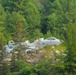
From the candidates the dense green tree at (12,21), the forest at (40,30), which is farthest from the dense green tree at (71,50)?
the dense green tree at (12,21)

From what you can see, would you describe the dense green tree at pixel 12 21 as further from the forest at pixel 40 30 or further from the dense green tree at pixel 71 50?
the dense green tree at pixel 71 50

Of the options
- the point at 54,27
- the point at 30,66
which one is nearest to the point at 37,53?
the point at 30,66

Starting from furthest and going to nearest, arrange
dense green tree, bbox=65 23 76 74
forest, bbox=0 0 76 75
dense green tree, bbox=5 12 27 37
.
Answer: dense green tree, bbox=5 12 27 37, forest, bbox=0 0 76 75, dense green tree, bbox=65 23 76 74

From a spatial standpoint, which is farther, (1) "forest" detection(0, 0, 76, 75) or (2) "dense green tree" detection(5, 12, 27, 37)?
(2) "dense green tree" detection(5, 12, 27, 37)

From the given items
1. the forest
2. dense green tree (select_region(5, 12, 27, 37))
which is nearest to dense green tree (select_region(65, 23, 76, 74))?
the forest

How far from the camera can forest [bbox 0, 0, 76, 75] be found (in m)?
21.8

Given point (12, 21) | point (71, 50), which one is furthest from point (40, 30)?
point (71, 50)

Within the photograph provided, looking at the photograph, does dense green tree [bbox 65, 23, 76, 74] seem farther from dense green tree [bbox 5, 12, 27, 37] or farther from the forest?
dense green tree [bbox 5, 12, 27, 37]

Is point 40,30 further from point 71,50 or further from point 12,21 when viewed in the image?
point 71,50

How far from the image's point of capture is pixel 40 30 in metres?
42.2

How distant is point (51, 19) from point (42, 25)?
8.50 ft

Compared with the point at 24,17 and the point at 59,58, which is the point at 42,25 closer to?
the point at 24,17

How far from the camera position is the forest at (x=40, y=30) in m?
21.8

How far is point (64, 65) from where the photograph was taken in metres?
21.5
